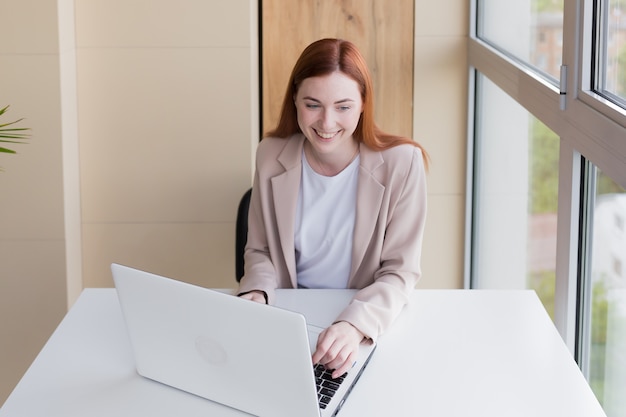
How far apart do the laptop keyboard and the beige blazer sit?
0.39 m

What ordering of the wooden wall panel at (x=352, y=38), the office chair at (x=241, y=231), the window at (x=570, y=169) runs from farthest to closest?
the wooden wall panel at (x=352, y=38) → the office chair at (x=241, y=231) → the window at (x=570, y=169)

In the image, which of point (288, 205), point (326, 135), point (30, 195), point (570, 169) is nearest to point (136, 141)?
point (30, 195)

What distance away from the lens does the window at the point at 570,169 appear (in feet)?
6.30

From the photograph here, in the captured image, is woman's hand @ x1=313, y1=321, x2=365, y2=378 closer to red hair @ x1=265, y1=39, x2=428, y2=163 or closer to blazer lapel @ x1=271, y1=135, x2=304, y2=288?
blazer lapel @ x1=271, y1=135, x2=304, y2=288

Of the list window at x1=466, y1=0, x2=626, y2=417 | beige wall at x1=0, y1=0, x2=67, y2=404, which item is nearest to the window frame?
window at x1=466, y1=0, x2=626, y2=417

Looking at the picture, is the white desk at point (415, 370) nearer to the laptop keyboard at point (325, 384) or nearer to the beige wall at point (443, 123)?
the laptop keyboard at point (325, 384)

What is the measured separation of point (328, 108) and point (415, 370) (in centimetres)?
69

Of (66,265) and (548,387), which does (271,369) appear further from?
(66,265)

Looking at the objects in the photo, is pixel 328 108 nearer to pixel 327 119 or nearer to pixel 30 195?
pixel 327 119

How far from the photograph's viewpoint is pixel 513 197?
113 inches

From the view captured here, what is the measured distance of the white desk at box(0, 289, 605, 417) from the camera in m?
1.68

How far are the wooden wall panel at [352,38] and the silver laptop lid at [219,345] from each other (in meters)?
1.94

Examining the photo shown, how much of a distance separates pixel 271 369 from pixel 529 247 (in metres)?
1.27

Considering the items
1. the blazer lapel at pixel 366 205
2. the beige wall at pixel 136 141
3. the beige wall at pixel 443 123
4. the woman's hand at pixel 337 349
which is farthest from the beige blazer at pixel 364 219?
the beige wall at pixel 443 123
